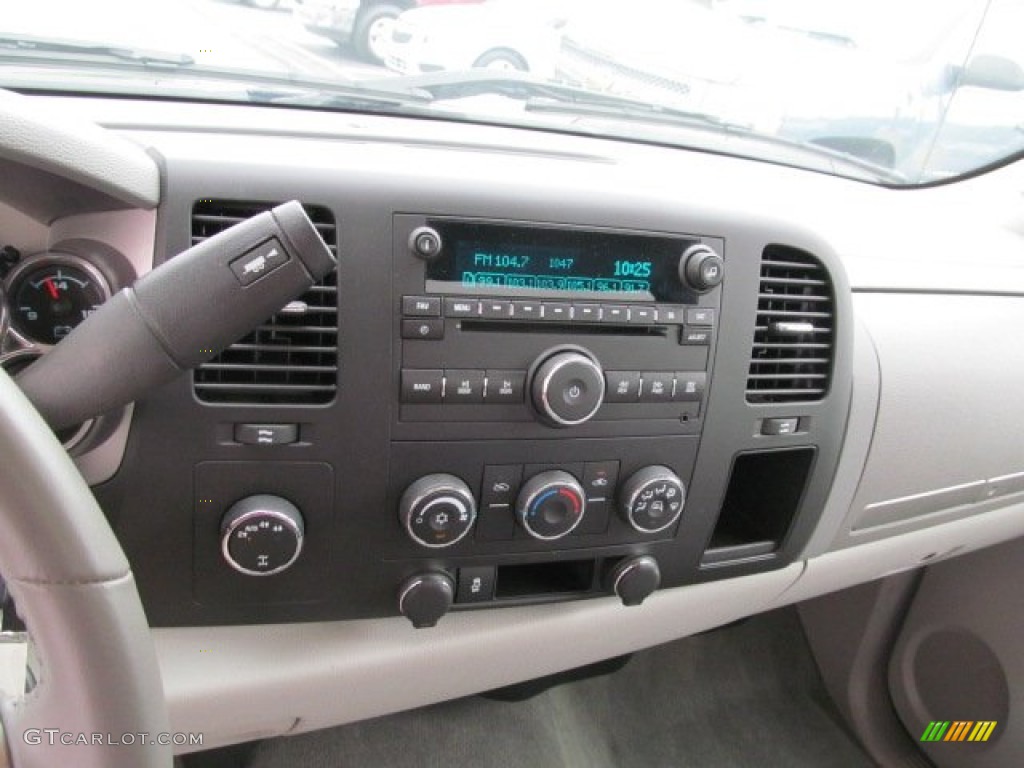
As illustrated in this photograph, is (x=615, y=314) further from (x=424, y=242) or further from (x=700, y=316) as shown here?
(x=424, y=242)

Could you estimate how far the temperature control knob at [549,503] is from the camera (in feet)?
2.73

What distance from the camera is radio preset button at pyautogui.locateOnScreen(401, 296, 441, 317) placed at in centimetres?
75

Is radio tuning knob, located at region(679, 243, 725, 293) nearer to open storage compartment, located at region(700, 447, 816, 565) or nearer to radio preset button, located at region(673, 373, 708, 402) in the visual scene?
radio preset button, located at region(673, 373, 708, 402)

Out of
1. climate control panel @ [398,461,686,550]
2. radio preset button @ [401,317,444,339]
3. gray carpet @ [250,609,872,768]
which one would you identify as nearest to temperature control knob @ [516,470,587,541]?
climate control panel @ [398,461,686,550]

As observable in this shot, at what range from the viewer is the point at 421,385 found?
2.53ft

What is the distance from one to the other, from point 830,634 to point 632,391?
1463mm

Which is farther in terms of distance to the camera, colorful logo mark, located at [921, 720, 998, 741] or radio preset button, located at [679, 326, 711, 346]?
colorful logo mark, located at [921, 720, 998, 741]

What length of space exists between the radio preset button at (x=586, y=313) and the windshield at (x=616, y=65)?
57cm

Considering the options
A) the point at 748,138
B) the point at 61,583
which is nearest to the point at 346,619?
the point at 61,583

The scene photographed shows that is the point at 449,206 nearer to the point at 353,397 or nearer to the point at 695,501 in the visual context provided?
the point at 353,397

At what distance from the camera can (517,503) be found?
843 mm

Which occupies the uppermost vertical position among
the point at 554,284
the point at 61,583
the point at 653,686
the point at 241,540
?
the point at 554,284

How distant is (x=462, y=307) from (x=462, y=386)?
8 cm

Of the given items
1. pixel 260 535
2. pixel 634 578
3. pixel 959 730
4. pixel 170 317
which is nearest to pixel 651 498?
pixel 634 578
